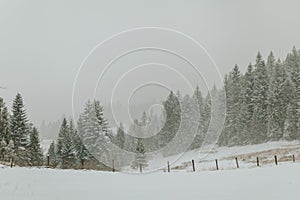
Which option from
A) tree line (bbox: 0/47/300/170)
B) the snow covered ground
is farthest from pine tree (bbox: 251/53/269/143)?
the snow covered ground

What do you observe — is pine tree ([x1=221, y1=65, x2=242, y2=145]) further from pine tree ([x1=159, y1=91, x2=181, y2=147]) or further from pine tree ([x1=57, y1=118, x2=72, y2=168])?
pine tree ([x1=57, y1=118, x2=72, y2=168])

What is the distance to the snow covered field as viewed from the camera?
36.1 feet

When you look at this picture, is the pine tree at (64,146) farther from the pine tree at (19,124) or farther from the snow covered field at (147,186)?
the snow covered field at (147,186)

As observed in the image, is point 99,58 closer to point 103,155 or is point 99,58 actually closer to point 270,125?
point 103,155

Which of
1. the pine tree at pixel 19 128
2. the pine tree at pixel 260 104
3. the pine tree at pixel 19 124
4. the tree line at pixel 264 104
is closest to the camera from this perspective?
the pine tree at pixel 19 128

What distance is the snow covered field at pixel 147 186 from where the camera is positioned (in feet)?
36.1

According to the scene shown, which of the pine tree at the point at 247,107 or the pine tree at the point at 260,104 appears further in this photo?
the pine tree at the point at 247,107

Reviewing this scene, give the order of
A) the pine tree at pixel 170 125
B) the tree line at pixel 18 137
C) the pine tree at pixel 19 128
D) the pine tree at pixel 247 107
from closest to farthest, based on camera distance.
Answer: the pine tree at pixel 170 125 < the tree line at pixel 18 137 < the pine tree at pixel 19 128 < the pine tree at pixel 247 107

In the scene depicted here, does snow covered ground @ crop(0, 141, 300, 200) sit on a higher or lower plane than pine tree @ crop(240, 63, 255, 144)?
lower

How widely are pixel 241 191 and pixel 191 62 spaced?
19.2ft

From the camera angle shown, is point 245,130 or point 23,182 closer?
point 23,182

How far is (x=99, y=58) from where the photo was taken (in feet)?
45.3

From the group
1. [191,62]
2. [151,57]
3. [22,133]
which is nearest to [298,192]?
[191,62]

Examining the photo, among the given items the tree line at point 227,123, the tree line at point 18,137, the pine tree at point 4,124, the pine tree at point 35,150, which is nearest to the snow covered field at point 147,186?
the tree line at point 227,123
